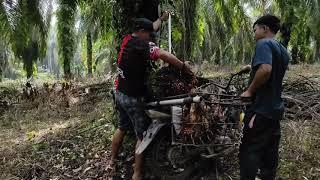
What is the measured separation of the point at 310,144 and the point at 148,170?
7.63 ft

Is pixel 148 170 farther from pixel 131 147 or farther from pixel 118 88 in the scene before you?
pixel 118 88

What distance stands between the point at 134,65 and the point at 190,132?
41.5 inches

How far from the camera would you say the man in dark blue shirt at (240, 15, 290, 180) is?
424 cm

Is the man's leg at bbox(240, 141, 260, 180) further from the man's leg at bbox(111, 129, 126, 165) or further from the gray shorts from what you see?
the man's leg at bbox(111, 129, 126, 165)

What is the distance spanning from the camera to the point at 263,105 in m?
4.27

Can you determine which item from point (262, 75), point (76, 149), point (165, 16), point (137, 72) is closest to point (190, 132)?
point (137, 72)

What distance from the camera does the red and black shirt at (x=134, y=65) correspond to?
498 cm

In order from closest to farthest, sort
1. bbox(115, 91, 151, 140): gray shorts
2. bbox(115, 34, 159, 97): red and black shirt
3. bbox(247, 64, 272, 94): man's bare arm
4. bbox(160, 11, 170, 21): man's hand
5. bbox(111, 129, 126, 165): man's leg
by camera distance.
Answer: bbox(247, 64, 272, 94): man's bare arm, bbox(115, 34, 159, 97): red and black shirt, bbox(115, 91, 151, 140): gray shorts, bbox(111, 129, 126, 165): man's leg, bbox(160, 11, 170, 21): man's hand

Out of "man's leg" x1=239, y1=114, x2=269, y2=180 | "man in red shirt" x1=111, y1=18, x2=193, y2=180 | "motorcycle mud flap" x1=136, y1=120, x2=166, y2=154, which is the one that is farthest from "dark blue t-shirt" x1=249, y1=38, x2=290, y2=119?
"motorcycle mud flap" x1=136, y1=120, x2=166, y2=154

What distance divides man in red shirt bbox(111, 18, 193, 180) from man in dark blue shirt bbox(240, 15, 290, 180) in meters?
1.02

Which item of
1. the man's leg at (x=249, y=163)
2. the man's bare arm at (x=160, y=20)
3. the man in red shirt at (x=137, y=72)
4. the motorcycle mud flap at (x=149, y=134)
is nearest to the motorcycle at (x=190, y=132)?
the motorcycle mud flap at (x=149, y=134)

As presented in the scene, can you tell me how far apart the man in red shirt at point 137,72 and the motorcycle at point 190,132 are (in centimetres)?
13

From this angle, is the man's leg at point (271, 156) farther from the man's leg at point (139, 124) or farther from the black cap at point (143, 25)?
the black cap at point (143, 25)

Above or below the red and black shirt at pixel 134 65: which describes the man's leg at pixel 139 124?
below
